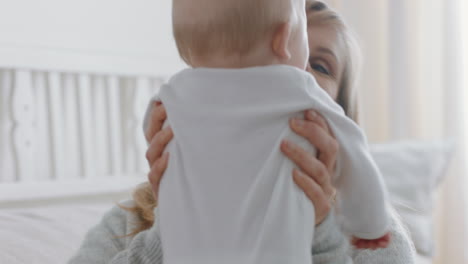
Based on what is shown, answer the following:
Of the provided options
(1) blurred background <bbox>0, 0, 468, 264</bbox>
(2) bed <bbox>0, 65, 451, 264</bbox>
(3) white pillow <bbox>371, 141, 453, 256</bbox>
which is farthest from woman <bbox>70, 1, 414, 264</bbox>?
(3) white pillow <bbox>371, 141, 453, 256</bbox>

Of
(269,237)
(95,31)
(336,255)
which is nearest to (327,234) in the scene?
(336,255)

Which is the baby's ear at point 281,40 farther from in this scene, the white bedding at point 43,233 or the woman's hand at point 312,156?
the white bedding at point 43,233

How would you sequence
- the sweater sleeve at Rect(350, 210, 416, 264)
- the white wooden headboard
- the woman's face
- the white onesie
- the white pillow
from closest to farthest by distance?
the white onesie
the sweater sleeve at Rect(350, 210, 416, 264)
the woman's face
the white wooden headboard
the white pillow

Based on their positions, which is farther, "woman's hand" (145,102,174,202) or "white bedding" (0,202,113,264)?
"white bedding" (0,202,113,264)

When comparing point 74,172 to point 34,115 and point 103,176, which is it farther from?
point 34,115

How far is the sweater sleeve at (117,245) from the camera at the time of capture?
2.18 feet

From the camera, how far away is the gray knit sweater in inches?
24.9

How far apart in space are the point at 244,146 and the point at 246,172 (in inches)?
1.1

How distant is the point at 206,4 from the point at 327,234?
33 cm

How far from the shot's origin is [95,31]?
170 cm

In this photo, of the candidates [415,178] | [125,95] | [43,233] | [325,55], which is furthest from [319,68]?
[125,95]

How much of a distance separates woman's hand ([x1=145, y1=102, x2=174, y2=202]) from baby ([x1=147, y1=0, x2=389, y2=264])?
0.02 metres

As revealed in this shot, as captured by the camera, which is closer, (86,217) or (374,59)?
(86,217)

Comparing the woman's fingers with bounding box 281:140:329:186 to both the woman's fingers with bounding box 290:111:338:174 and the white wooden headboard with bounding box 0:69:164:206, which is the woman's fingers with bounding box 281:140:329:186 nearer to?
the woman's fingers with bounding box 290:111:338:174
